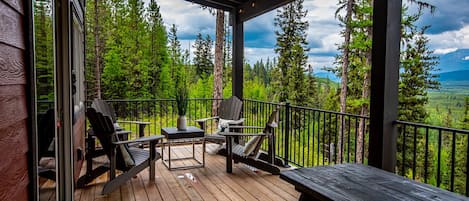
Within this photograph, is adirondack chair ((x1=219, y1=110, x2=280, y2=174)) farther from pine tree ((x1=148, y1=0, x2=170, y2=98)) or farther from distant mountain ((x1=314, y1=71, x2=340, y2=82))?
distant mountain ((x1=314, y1=71, x2=340, y2=82))

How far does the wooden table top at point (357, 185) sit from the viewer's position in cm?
188

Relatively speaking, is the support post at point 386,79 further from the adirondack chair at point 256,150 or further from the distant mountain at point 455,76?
the distant mountain at point 455,76

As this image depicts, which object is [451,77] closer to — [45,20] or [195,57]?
[195,57]

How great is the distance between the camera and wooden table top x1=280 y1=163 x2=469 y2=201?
1882 mm

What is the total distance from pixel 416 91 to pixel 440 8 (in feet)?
7.56

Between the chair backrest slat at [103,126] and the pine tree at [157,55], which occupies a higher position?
the pine tree at [157,55]

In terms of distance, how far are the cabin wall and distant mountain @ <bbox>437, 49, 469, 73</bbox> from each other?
607 cm

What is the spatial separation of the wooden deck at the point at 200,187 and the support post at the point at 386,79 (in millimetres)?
1140

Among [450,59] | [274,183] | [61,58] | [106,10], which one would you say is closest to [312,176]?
[274,183]

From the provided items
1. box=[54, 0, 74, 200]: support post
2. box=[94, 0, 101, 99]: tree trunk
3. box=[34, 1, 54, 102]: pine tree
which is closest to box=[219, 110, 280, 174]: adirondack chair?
box=[54, 0, 74, 200]: support post

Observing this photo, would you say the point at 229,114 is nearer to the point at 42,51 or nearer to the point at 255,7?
the point at 255,7

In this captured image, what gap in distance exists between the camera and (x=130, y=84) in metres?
6.79

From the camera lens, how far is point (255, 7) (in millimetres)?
5469

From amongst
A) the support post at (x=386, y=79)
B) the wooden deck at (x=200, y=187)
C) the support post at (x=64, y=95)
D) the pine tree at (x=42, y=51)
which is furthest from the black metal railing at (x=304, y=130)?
the pine tree at (x=42, y=51)
